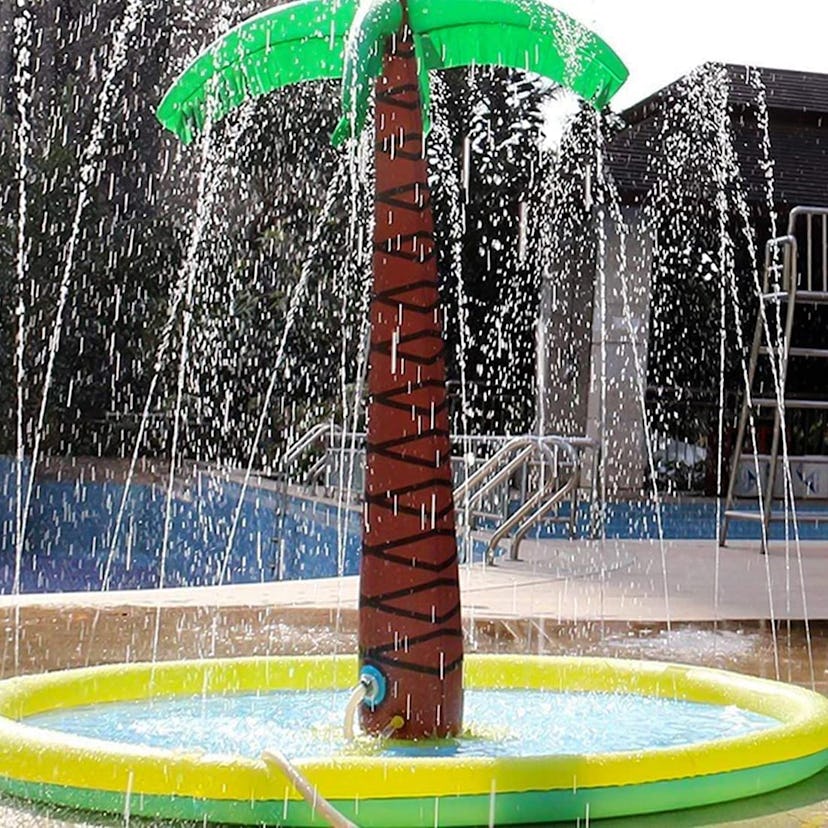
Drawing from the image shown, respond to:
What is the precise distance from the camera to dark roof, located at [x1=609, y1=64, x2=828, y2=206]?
13.5 m

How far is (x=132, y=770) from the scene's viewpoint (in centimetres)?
273

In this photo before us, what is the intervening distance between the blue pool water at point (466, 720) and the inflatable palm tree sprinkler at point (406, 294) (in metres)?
0.17

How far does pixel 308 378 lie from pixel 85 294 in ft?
11.4

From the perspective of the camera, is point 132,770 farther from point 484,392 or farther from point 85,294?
point 85,294

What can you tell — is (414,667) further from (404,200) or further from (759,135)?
(759,135)

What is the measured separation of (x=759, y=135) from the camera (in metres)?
14.6

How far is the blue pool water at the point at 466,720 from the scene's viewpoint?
328 centimetres

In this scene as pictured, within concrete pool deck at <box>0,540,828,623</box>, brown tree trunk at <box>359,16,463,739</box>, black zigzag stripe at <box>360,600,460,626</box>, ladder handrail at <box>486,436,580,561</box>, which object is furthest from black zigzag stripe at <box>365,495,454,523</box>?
ladder handrail at <box>486,436,580,561</box>

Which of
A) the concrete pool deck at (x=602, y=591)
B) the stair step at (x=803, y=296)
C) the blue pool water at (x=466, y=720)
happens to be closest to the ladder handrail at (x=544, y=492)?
the concrete pool deck at (x=602, y=591)

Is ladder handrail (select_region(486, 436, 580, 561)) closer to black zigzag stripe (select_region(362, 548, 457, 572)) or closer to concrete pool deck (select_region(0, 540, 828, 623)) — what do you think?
concrete pool deck (select_region(0, 540, 828, 623))

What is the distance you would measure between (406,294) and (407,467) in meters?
0.40

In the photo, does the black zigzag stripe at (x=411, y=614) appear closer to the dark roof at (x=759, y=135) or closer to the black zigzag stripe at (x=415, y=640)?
the black zigzag stripe at (x=415, y=640)

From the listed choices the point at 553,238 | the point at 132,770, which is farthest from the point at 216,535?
the point at 132,770

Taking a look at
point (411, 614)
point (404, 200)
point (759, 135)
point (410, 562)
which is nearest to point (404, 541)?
point (410, 562)
